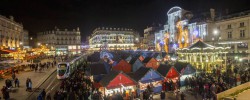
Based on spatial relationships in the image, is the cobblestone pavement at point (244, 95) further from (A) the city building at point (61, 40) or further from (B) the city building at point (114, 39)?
(B) the city building at point (114, 39)

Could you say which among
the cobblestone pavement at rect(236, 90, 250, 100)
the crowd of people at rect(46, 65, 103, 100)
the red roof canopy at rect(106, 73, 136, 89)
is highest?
the red roof canopy at rect(106, 73, 136, 89)

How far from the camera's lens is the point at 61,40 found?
92062mm

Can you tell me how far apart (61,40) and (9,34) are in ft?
129

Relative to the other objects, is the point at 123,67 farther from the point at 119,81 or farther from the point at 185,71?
the point at 119,81

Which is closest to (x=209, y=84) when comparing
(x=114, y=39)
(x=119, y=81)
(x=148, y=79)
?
(x=148, y=79)

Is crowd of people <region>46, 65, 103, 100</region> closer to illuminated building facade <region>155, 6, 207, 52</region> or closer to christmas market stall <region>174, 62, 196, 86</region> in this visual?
christmas market stall <region>174, 62, 196, 86</region>

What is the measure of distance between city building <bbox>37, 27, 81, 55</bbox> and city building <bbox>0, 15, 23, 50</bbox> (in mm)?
26846

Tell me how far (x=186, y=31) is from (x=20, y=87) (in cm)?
4874

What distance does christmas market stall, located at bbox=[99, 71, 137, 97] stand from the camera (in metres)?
14.6

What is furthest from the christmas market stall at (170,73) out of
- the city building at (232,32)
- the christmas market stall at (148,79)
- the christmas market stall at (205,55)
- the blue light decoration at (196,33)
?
the blue light decoration at (196,33)

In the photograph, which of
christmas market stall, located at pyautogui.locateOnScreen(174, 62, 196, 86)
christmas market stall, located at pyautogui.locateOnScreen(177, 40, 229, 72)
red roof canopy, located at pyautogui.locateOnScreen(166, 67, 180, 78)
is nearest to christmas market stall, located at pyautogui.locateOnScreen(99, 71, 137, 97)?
red roof canopy, located at pyautogui.locateOnScreen(166, 67, 180, 78)

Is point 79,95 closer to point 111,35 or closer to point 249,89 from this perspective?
point 249,89

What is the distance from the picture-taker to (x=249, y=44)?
128ft

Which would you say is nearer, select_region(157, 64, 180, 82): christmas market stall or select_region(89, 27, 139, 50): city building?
select_region(157, 64, 180, 82): christmas market stall
